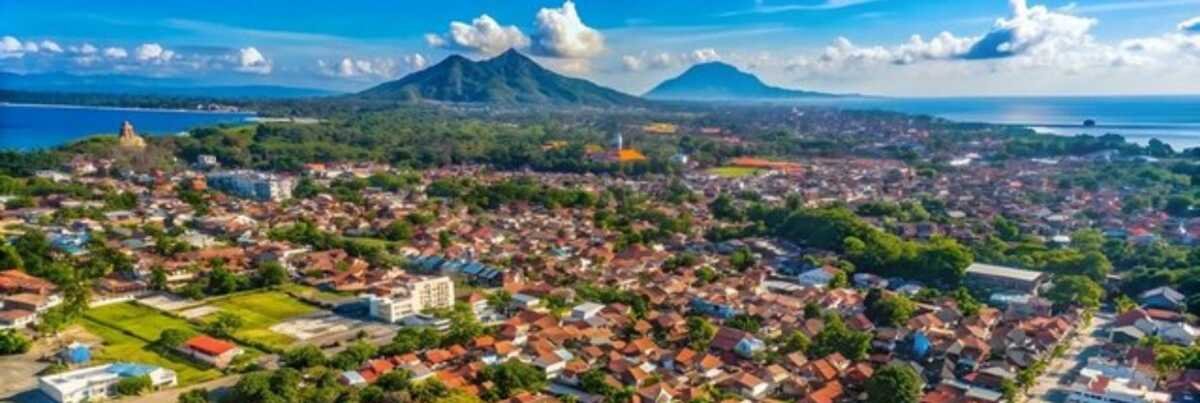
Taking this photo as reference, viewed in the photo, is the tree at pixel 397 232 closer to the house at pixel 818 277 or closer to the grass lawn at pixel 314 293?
the grass lawn at pixel 314 293

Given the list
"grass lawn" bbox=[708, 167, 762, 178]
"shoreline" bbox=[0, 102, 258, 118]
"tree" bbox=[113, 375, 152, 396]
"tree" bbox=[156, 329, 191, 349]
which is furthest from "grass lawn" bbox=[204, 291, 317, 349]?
"shoreline" bbox=[0, 102, 258, 118]

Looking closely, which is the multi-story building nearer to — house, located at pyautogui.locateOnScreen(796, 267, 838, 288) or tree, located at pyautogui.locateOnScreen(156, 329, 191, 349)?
tree, located at pyautogui.locateOnScreen(156, 329, 191, 349)

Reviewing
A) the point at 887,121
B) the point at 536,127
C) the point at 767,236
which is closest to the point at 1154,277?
the point at 767,236

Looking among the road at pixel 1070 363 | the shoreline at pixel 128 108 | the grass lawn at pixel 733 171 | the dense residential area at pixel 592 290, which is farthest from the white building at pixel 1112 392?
the shoreline at pixel 128 108

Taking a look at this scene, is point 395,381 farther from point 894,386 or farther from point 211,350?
point 894,386

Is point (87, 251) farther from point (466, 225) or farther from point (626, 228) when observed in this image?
point (626, 228)

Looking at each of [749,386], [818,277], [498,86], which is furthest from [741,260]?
[498,86]
